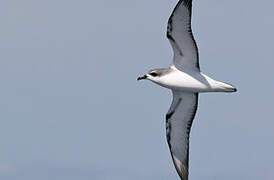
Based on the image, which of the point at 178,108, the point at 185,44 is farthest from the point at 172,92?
the point at 185,44

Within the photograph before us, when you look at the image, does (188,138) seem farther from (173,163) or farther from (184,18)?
(184,18)

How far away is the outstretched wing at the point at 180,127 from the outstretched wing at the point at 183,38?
2.41 meters

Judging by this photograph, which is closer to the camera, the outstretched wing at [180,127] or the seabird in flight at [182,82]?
the seabird in flight at [182,82]

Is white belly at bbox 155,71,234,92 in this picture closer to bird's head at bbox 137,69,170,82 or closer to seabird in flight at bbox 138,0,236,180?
seabird in flight at bbox 138,0,236,180

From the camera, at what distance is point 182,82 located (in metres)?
37.1

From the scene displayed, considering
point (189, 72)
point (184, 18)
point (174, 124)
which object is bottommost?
→ point (174, 124)

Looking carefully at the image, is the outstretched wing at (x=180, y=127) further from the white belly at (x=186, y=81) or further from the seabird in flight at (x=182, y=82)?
the white belly at (x=186, y=81)

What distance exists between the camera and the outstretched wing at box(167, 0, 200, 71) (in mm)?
35344

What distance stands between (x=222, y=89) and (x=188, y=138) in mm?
4763

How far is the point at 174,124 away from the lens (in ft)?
131

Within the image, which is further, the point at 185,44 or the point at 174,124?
the point at 174,124

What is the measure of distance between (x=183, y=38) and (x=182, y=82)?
6.95 feet

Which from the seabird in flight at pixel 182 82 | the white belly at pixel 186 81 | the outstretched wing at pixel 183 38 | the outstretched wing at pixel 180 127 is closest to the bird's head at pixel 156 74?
the seabird in flight at pixel 182 82

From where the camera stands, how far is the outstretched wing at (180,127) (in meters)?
39.3
